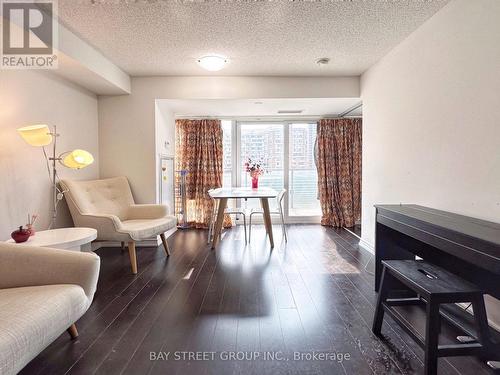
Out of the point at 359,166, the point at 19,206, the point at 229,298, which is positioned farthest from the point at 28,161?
the point at 359,166

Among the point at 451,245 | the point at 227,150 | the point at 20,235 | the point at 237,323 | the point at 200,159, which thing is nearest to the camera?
the point at 451,245

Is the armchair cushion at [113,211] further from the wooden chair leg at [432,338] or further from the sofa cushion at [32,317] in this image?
the wooden chair leg at [432,338]

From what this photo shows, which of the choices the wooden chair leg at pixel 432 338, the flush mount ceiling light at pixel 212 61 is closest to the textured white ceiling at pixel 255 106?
the flush mount ceiling light at pixel 212 61

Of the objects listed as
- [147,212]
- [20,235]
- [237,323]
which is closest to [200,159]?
[147,212]

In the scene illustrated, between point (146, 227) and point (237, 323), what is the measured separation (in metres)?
1.48

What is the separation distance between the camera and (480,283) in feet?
5.57

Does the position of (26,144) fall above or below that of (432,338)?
above

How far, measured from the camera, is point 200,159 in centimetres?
480

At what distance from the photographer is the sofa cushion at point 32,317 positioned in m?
A: 1.06

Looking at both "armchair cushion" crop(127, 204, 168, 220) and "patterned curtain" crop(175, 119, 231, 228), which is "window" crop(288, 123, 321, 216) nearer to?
"patterned curtain" crop(175, 119, 231, 228)

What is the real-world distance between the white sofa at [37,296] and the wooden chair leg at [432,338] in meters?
1.75

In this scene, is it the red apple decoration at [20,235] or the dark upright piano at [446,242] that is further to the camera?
the red apple decoration at [20,235]

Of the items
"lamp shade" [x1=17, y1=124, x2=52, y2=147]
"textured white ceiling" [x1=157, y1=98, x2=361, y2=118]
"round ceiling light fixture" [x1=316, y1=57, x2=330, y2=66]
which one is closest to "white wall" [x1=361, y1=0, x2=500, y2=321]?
"round ceiling light fixture" [x1=316, y1=57, x2=330, y2=66]

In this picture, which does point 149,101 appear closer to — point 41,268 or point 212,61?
point 212,61
